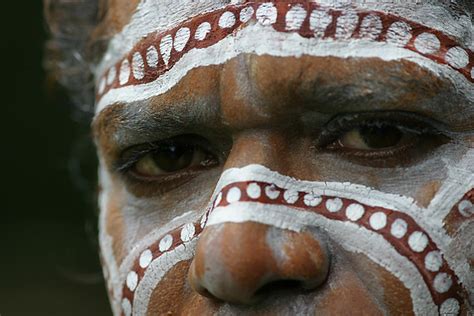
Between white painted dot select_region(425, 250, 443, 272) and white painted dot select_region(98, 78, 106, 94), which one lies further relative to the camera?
white painted dot select_region(98, 78, 106, 94)

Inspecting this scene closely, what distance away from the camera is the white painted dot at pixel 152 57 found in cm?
218

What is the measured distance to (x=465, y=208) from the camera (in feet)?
6.30

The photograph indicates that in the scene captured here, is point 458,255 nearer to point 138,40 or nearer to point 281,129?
point 281,129

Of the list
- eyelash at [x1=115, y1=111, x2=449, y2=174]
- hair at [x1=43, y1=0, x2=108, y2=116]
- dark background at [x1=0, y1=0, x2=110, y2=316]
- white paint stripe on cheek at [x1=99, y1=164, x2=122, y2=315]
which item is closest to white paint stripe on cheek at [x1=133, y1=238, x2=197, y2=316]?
white paint stripe on cheek at [x1=99, y1=164, x2=122, y2=315]

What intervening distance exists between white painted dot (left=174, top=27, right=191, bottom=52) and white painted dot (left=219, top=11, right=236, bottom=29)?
0.09 meters

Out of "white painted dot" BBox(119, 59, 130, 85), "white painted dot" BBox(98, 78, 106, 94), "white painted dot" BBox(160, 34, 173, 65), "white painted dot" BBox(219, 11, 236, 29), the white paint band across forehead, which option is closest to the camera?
the white paint band across forehead

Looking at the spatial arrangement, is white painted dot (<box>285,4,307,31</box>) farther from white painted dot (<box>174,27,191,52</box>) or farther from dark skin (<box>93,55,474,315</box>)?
white painted dot (<box>174,27,191,52</box>)

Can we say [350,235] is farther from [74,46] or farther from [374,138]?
[74,46]

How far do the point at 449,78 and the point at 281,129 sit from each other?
1.07 feet

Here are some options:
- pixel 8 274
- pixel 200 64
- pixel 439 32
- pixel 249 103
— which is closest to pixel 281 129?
pixel 249 103

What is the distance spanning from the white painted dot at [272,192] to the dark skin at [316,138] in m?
0.04

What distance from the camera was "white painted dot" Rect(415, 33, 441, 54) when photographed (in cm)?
195

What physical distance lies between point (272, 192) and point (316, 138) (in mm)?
145

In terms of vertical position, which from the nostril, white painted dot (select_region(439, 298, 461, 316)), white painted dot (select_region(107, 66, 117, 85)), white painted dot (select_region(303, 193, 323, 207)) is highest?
white painted dot (select_region(107, 66, 117, 85))
